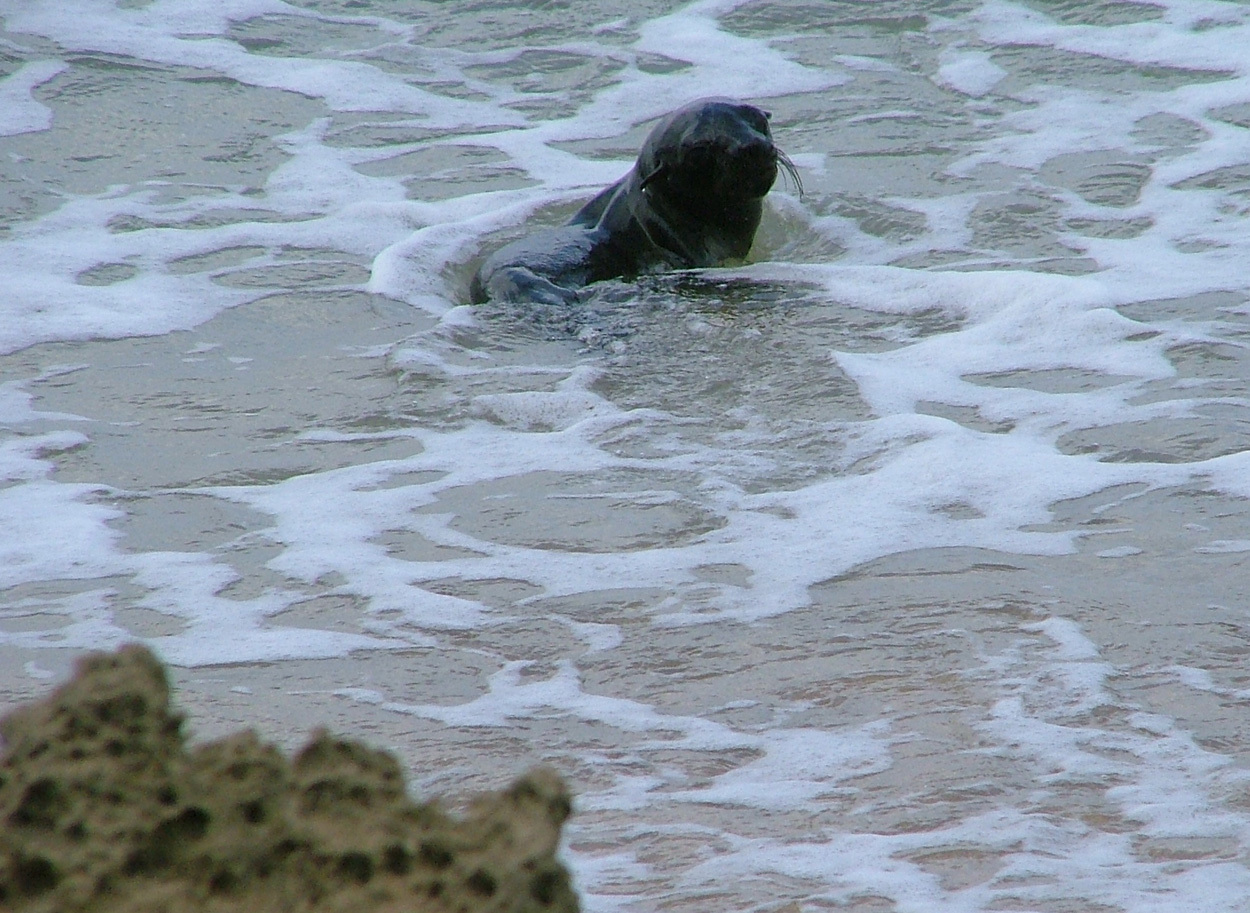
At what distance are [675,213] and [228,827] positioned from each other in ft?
17.5

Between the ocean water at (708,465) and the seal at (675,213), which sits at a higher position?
the seal at (675,213)

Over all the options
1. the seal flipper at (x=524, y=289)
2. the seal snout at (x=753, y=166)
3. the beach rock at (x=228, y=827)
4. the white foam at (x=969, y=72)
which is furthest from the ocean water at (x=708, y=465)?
the beach rock at (x=228, y=827)

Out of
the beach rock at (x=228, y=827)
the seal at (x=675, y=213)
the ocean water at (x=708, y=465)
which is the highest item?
the beach rock at (x=228, y=827)

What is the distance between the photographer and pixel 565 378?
5.26 metres

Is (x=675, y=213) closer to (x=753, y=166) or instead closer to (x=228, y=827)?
(x=753, y=166)

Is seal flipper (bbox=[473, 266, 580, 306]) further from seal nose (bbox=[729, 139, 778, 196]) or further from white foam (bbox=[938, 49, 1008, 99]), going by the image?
white foam (bbox=[938, 49, 1008, 99])

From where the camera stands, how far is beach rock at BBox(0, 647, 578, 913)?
4.27 ft

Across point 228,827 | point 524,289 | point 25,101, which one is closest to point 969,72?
point 524,289

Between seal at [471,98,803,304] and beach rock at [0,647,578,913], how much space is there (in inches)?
186

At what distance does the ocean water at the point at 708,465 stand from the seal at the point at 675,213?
20 centimetres

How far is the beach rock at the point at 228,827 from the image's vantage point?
1303 mm

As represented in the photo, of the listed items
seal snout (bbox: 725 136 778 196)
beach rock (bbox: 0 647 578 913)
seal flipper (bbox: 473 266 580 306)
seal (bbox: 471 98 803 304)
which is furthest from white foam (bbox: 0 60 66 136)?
beach rock (bbox: 0 647 578 913)

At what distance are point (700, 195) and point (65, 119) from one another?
13.4ft

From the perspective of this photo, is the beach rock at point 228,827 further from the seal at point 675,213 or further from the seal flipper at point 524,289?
the seal at point 675,213
